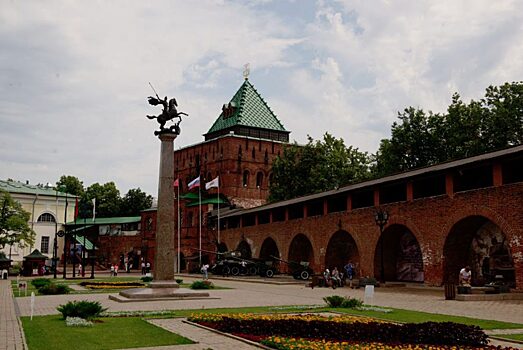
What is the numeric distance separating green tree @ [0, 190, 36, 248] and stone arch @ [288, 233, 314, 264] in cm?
2135

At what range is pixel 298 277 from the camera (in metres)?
37.4

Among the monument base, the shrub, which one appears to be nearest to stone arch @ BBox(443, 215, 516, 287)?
the shrub

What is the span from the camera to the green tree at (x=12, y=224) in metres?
45.2

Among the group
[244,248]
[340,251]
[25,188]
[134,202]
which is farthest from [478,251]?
[134,202]

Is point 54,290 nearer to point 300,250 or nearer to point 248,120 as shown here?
point 300,250

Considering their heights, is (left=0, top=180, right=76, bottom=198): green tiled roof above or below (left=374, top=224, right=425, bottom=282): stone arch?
above

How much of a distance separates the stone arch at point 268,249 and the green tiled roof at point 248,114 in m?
22.7

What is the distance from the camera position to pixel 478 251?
83.6ft

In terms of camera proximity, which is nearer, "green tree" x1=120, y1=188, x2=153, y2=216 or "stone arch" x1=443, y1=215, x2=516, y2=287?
"stone arch" x1=443, y1=215, x2=516, y2=287

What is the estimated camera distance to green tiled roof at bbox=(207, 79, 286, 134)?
67250 mm

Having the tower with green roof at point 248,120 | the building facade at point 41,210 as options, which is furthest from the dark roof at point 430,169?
the building facade at point 41,210

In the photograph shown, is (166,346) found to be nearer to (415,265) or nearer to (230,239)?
(415,265)

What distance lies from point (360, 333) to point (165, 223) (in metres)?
11.4

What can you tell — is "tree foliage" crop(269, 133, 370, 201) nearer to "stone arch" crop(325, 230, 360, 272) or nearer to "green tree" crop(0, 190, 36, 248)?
"stone arch" crop(325, 230, 360, 272)
